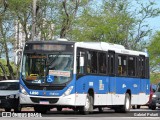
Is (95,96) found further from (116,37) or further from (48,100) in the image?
(116,37)

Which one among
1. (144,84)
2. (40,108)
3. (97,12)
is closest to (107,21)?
(97,12)

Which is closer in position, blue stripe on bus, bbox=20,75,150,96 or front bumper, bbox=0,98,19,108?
blue stripe on bus, bbox=20,75,150,96

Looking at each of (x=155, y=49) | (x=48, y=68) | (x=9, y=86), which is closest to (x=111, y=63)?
(x=48, y=68)

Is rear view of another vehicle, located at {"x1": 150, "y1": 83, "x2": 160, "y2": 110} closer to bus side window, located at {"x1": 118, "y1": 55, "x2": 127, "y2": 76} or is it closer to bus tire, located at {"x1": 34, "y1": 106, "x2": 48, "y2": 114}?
bus side window, located at {"x1": 118, "y1": 55, "x2": 127, "y2": 76}

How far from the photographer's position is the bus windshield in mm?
26391

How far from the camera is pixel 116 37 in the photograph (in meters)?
62.6

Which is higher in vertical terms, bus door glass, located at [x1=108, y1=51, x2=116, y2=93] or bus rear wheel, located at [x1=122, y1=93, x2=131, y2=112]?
bus door glass, located at [x1=108, y1=51, x2=116, y2=93]

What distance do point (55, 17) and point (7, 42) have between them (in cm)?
423

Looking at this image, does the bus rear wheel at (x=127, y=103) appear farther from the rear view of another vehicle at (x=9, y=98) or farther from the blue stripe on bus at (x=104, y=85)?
the rear view of another vehicle at (x=9, y=98)

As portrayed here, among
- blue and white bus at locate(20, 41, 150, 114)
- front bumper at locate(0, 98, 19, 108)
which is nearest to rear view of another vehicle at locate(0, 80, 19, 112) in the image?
front bumper at locate(0, 98, 19, 108)

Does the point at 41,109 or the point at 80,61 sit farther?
the point at 41,109

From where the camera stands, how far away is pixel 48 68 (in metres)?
26.5

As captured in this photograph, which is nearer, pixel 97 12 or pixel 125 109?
pixel 125 109

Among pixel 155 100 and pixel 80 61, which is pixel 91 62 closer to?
pixel 80 61
